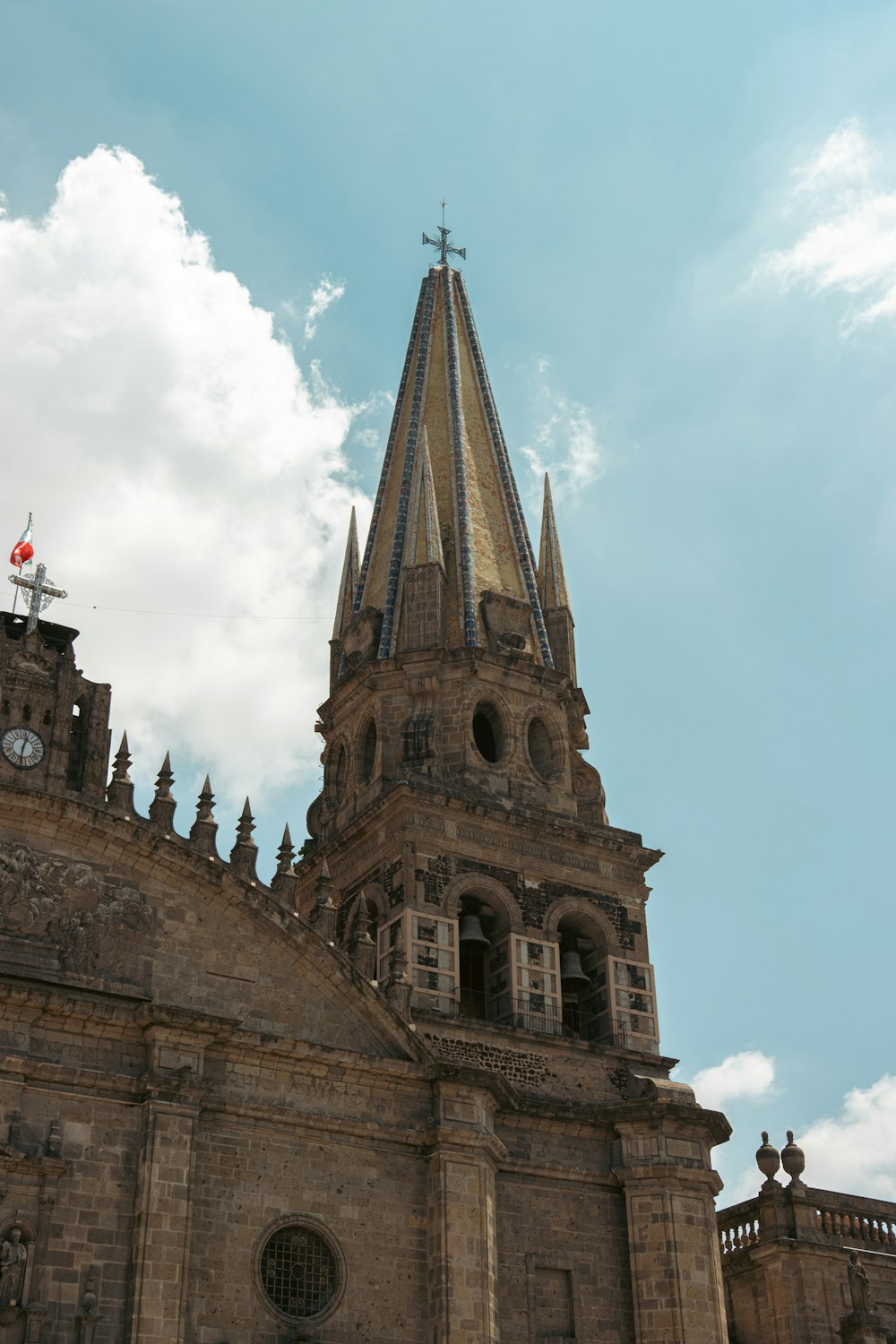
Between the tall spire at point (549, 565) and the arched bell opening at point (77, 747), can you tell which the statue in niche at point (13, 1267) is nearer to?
the arched bell opening at point (77, 747)

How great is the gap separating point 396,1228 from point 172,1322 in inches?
173

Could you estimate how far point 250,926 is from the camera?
28.4 meters

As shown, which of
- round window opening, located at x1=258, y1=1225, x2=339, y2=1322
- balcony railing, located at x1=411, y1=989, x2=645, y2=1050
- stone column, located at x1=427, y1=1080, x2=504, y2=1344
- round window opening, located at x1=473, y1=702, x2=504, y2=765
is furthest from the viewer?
round window opening, located at x1=473, y1=702, x2=504, y2=765

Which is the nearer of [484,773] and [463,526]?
[484,773]

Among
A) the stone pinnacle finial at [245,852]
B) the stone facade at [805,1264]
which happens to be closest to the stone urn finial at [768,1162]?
the stone facade at [805,1264]

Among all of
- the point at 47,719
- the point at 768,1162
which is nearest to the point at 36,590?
the point at 47,719

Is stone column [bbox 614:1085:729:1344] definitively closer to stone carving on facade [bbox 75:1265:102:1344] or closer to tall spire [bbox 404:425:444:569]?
stone carving on facade [bbox 75:1265:102:1344]

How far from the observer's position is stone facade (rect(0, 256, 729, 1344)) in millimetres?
25250

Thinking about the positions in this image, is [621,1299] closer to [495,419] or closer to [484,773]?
[484,773]

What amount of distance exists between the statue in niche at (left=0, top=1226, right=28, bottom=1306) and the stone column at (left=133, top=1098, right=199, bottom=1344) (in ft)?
5.25

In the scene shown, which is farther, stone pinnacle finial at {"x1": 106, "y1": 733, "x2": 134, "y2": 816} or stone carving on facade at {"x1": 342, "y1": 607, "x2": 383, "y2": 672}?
stone carving on facade at {"x1": 342, "y1": 607, "x2": 383, "y2": 672}

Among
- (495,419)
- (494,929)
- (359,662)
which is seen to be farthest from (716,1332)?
(495,419)

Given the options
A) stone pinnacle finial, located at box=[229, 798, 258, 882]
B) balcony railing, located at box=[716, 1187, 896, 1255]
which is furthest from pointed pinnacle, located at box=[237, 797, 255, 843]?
balcony railing, located at box=[716, 1187, 896, 1255]

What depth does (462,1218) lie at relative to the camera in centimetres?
2733
